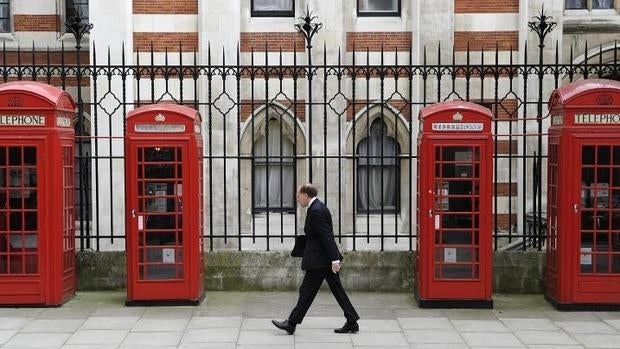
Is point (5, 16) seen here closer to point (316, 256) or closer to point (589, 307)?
point (316, 256)

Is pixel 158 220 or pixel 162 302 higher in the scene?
pixel 158 220

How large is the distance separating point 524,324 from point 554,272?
1.12 m

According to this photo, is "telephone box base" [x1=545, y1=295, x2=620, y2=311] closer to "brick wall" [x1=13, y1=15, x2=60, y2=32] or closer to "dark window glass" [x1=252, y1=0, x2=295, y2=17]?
"dark window glass" [x1=252, y1=0, x2=295, y2=17]

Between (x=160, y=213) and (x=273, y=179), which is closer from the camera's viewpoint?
(x=160, y=213)

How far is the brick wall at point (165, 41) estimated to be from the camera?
634 inches

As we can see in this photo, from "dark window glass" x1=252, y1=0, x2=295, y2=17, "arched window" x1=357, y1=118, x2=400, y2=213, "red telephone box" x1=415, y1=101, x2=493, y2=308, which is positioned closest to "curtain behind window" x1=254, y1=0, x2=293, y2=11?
"dark window glass" x1=252, y1=0, x2=295, y2=17

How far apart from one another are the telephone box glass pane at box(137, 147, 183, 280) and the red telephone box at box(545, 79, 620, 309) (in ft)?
15.0

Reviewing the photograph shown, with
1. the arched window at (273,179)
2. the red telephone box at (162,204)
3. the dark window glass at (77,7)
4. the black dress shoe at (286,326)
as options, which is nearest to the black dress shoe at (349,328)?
the black dress shoe at (286,326)

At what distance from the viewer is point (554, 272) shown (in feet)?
32.7

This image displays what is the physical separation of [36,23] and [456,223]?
37.4 feet

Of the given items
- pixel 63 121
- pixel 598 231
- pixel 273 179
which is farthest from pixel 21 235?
pixel 598 231

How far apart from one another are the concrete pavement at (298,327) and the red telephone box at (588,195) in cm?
36

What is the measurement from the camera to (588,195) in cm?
970

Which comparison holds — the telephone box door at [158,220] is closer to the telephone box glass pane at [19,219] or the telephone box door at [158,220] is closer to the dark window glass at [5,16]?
the telephone box glass pane at [19,219]
